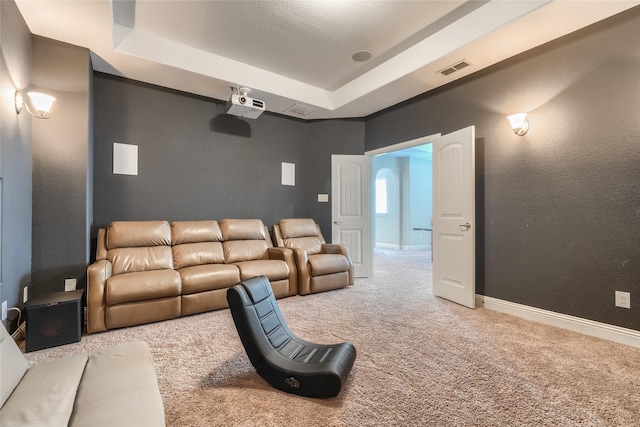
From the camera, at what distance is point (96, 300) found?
246cm

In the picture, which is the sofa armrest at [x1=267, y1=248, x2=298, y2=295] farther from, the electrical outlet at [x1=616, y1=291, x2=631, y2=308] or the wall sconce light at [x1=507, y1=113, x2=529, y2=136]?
the electrical outlet at [x1=616, y1=291, x2=631, y2=308]

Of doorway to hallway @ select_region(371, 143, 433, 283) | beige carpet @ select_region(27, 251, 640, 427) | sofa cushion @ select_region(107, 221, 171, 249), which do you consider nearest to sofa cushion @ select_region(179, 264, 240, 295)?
beige carpet @ select_region(27, 251, 640, 427)

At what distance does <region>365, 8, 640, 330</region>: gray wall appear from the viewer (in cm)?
232

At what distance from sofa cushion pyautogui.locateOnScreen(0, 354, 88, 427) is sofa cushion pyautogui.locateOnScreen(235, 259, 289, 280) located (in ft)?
6.51

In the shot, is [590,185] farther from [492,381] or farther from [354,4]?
[354,4]

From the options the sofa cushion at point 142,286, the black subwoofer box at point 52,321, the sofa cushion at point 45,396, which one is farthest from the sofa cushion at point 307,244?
the sofa cushion at point 45,396

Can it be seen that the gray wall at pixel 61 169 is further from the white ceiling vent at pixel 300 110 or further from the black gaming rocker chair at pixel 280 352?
the white ceiling vent at pixel 300 110

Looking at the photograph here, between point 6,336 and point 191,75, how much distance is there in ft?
9.94

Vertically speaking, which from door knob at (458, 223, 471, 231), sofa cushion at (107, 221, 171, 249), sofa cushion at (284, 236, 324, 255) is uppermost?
door knob at (458, 223, 471, 231)

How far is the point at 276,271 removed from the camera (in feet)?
11.3

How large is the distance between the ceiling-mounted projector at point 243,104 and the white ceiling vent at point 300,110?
2.20ft

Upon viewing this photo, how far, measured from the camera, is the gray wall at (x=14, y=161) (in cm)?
208

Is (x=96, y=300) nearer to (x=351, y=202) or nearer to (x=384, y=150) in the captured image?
(x=351, y=202)

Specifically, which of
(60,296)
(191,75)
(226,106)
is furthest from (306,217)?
(60,296)
